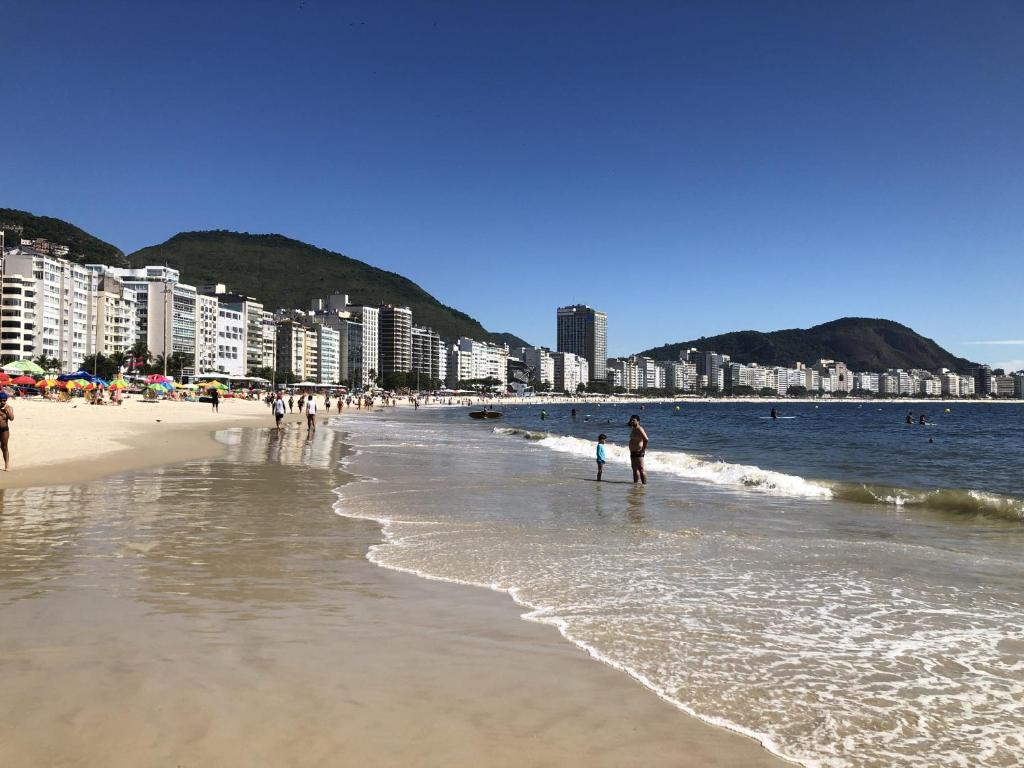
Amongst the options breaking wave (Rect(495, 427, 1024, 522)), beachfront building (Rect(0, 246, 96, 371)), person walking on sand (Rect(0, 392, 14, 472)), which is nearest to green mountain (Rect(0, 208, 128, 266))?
beachfront building (Rect(0, 246, 96, 371))

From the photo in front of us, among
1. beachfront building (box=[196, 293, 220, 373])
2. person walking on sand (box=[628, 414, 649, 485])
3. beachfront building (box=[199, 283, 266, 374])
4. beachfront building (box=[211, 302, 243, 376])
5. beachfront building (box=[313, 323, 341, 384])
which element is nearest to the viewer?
person walking on sand (box=[628, 414, 649, 485])

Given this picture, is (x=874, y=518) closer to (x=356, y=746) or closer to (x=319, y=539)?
(x=319, y=539)

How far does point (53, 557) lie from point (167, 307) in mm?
140926

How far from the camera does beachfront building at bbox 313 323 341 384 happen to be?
630ft

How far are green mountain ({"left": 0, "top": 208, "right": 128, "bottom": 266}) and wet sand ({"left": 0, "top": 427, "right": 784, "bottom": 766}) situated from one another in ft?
616

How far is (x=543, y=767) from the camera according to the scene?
3553 mm

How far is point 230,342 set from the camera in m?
155

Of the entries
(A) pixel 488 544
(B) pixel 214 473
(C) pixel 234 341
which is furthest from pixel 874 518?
(C) pixel 234 341

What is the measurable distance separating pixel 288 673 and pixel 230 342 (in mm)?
161857

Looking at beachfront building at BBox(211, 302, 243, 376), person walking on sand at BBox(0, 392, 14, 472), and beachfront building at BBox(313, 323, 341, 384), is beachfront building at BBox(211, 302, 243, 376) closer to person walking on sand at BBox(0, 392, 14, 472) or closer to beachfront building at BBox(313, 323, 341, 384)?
beachfront building at BBox(313, 323, 341, 384)

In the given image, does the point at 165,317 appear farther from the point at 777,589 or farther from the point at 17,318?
the point at 777,589

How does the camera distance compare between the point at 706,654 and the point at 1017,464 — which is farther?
the point at 1017,464

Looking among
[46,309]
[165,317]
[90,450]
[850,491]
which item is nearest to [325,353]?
[165,317]

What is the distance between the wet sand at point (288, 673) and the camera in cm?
368
